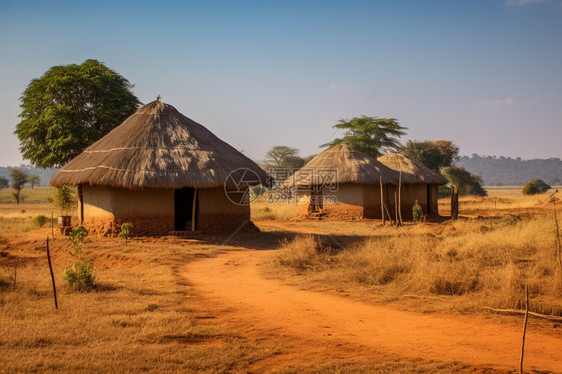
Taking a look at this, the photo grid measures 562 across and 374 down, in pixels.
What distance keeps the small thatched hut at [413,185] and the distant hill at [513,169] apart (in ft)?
352

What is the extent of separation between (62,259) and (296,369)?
8.08 meters

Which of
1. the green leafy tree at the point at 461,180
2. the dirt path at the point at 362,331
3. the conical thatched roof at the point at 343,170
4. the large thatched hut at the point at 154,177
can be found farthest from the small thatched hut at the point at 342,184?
the green leafy tree at the point at 461,180

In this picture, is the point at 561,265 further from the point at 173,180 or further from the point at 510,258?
the point at 173,180

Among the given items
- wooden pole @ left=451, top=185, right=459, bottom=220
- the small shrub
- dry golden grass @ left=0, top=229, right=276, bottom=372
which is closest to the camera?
dry golden grass @ left=0, top=229, right=276, bottom=372

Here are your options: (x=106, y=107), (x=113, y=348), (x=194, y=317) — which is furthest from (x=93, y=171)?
(x=113, y=348)

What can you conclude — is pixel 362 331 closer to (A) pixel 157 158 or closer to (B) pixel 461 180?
(A) pixel 157 158

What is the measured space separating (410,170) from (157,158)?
12.1 m

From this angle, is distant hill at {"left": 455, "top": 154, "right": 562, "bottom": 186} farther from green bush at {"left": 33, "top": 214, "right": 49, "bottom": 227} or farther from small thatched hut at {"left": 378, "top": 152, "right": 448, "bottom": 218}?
green bush at {"left": 33, "top": 214, "right": 49, "bottom": 227}

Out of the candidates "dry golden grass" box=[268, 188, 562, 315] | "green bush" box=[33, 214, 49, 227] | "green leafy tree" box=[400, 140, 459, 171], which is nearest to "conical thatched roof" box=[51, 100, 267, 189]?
"green bush" box=[33, 214, 49, 227]

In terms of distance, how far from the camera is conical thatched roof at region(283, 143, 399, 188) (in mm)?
18766

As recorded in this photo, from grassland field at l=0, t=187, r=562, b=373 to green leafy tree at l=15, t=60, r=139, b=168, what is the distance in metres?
6.66

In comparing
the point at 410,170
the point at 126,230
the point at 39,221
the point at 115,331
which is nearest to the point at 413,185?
the point at 410,170

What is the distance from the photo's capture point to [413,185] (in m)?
20.9

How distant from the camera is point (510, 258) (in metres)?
7.84
